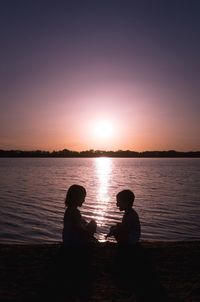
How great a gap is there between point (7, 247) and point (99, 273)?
3606 mm

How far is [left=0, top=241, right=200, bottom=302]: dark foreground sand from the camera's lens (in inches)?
258

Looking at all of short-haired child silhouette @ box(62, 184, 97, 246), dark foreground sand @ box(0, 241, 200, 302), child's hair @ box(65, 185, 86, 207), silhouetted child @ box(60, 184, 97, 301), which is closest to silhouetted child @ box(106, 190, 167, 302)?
dark foreground sand @ box(0, 241, 200, 302)

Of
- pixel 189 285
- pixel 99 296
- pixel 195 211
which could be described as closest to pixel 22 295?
pixel 99 296

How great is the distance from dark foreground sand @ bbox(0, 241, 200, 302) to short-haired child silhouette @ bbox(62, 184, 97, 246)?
325 millimetres

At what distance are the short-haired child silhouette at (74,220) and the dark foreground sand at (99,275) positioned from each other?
33cm

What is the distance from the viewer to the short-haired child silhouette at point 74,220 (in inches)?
356

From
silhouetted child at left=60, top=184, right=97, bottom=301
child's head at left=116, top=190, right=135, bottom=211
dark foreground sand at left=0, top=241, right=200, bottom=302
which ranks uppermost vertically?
child's head at left=116, top=190, right=135, bottom=211

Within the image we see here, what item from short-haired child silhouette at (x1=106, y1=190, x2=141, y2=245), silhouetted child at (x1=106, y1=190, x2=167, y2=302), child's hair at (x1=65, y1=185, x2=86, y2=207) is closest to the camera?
silhouetted child at (x1=106, y1=190, x2=167, y2=302)

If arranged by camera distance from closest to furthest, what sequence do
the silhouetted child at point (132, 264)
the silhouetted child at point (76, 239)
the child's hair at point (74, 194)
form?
the silhouetted child at point (132, 264)
the silhouetted child at point (76, 239)
the child's hair at point (74, 194)

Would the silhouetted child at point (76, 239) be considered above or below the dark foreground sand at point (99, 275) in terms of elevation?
above

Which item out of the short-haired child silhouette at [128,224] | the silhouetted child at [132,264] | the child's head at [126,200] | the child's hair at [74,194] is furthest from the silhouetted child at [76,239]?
the child's head at [126,200]

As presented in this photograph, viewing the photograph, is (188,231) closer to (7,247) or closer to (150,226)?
(150,226)

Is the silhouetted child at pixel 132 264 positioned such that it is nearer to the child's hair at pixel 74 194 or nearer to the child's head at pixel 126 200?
the child's head at pixel 126 200

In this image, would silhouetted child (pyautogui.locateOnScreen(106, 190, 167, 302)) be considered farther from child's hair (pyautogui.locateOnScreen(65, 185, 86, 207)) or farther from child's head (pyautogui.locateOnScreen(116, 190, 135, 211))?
child's hair (pyautogui.locateOnScreen(65, 185, 86, 207))
